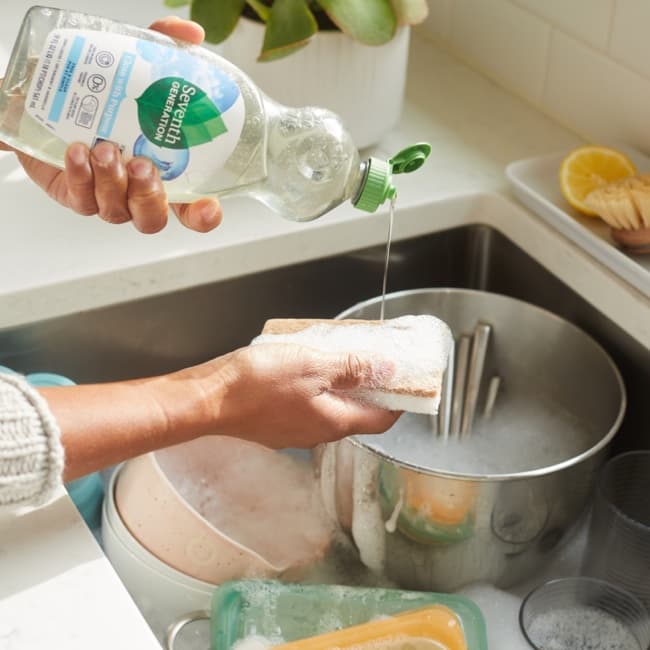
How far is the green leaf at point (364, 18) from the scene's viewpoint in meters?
0.98

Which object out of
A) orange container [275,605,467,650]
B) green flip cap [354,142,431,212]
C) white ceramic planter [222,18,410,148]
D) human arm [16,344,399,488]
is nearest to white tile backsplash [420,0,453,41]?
white ceramic planter [222,18,410,148]

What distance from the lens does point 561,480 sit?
780 mm

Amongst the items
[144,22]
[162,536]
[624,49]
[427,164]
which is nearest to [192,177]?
[162,536]

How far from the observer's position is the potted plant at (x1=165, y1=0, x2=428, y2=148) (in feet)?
3.18

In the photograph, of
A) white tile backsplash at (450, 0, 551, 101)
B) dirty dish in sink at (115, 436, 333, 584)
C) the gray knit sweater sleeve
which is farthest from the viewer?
white tile backsplash at (450, 0, 551, 101)

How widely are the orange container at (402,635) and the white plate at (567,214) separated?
36cm

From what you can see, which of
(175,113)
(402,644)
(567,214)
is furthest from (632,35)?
(402,644)

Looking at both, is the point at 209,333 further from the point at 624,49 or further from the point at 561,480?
the point at 624,49

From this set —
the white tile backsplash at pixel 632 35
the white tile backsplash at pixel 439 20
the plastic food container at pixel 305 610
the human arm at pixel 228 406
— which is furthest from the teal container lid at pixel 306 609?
the white tile backsplash at pixel 439 20

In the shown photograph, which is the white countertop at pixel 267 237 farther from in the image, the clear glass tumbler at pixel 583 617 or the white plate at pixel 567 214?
the clear glass tumbler at pixel 583 617

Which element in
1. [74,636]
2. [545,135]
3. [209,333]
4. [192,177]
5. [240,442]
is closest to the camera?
[74,636]

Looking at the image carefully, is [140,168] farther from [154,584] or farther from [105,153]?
[154,584]

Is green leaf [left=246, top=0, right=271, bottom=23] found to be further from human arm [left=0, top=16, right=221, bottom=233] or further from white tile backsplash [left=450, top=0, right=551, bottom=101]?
white tile backsplash [left=450, top=0, right=551, bottom=101]

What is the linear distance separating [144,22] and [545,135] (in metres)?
0.54
